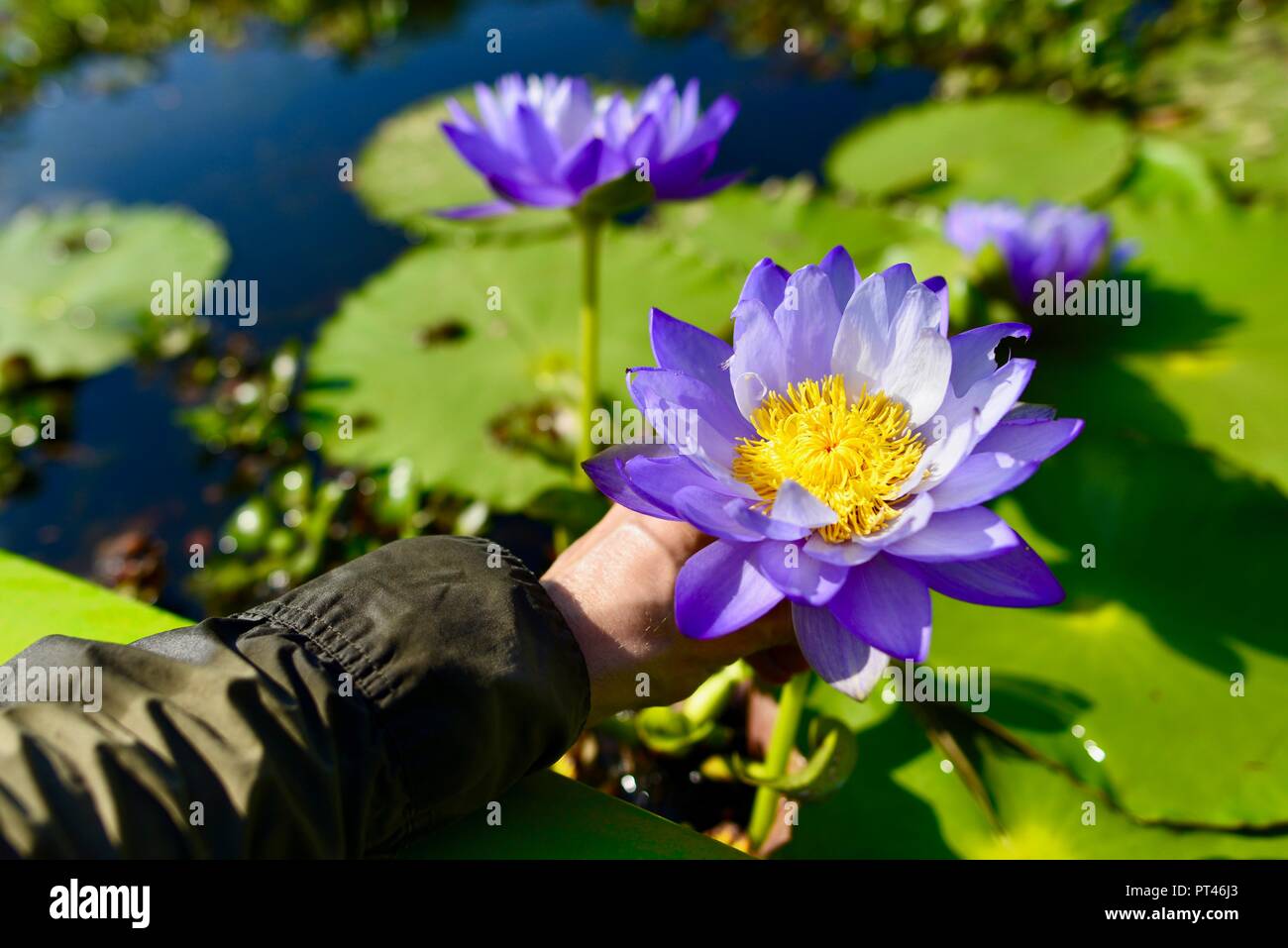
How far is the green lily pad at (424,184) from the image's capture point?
2859 mm

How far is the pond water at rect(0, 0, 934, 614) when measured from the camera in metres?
2.31

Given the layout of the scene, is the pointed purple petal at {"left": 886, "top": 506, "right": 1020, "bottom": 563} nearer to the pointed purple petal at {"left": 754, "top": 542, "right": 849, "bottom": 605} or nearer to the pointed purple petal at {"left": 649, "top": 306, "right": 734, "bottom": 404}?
the pointed purple petal at {"left": 754, "top": 542, "right": 849, "bottom": 605}

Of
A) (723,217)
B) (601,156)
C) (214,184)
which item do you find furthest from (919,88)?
(214,184)

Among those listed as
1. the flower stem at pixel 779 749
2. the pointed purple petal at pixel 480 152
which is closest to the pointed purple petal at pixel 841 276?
the flower stem at pixel 779 749

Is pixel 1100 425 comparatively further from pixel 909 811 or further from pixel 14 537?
pixel 14 537

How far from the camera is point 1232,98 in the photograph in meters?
3.02

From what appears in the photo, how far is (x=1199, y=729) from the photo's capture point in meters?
1.37

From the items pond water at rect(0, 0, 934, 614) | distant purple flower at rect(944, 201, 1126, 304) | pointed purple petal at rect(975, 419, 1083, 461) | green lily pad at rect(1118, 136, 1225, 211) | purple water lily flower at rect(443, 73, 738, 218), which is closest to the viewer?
pointed purple petal at rect(975, 419, 1083, 461)

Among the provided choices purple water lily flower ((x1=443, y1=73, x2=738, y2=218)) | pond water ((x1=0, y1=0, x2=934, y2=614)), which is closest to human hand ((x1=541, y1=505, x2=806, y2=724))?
purple water lily flower ((x1=443, y1=73, x2=738, y2=218))

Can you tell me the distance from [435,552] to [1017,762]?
102 cm

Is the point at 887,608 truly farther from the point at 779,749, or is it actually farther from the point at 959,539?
the point at 779,749

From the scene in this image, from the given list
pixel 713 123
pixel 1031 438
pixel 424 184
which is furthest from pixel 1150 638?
pixel 424 184

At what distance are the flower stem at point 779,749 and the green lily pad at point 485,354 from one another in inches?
35.7

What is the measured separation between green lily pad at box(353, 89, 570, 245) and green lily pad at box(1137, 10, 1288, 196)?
2.25 meters
